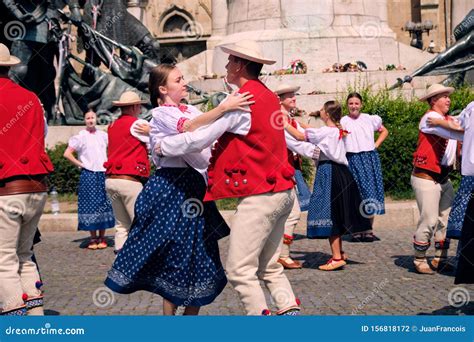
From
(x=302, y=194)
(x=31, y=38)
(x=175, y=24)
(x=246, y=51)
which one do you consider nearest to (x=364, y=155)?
(x=302, y=194)

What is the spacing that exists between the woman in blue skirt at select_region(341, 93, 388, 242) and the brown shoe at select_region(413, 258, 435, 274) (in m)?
2.40

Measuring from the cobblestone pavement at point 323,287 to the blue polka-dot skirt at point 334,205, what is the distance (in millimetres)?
383

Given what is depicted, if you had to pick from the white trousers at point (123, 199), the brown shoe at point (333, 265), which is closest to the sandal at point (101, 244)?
the white trousers at point (123, 199)

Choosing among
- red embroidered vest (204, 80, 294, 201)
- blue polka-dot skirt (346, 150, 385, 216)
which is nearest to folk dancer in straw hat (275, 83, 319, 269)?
blue polka-dot skirt (346, 150, 385, 216)

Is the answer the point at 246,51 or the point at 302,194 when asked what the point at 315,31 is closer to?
the point at 302,194

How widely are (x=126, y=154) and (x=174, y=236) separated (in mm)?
3889

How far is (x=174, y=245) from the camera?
6.14 meters

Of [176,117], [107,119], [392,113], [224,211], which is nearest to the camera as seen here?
[176,117]

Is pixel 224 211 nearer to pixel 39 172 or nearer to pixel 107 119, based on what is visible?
pixel 107 119

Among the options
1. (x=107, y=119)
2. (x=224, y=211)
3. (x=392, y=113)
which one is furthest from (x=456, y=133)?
(x=107, y=119)

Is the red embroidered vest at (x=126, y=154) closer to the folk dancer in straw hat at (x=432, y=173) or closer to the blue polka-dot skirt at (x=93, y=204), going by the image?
the blue polka-dot skirt at (x=93, y=204)

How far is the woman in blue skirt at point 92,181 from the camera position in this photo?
12.0 metres

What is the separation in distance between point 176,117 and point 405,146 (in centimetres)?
877

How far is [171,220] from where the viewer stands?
6.14 m
